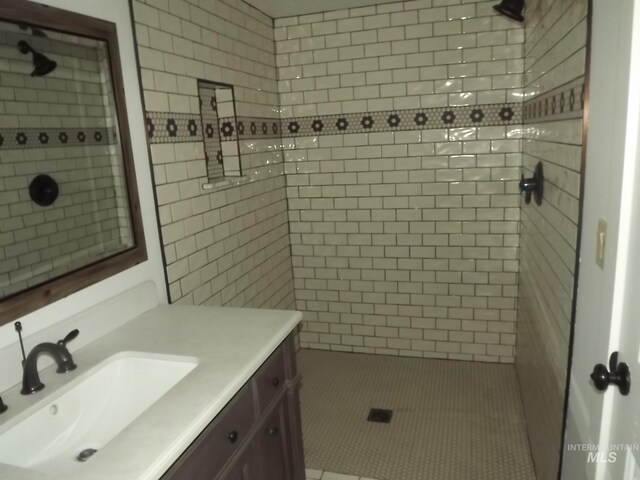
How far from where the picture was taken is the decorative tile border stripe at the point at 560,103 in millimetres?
1411

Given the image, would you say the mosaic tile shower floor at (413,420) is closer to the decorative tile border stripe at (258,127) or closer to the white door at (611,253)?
the white door at (611,253)

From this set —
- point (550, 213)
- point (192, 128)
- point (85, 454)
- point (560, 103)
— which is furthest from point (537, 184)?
point (85, 454)

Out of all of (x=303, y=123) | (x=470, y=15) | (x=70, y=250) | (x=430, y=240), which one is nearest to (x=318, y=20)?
(x=303, y=123)

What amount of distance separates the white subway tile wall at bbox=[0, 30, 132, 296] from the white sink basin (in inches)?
13.5

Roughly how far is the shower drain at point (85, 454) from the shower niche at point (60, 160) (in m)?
0.43

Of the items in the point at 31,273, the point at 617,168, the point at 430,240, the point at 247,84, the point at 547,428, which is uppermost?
the point at 247,84

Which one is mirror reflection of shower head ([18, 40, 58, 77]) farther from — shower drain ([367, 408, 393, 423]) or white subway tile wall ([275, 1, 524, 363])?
shower drain ([367, 408, 393, 423])

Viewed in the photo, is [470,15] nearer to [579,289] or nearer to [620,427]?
[579,289]

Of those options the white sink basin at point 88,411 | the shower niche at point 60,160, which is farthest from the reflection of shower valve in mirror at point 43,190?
the white sink basin at point 88,411

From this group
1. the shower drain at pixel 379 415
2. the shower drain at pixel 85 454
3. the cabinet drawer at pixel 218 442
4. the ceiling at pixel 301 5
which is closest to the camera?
the cabinet drawer at pixel 218 442

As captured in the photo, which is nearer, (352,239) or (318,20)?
(318,20)

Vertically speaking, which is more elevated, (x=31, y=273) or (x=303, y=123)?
(x=303, y=123)

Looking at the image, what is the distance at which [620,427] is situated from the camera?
1019 millimetres

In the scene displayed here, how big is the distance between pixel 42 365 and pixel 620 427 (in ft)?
5.07
